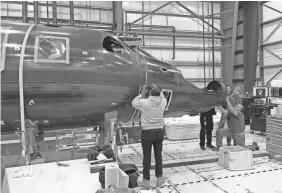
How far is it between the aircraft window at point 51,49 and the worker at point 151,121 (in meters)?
1.39

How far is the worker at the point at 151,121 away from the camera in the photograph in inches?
162

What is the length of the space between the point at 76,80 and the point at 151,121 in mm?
1457

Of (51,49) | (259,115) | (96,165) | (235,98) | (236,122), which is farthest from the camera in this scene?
(259,115)

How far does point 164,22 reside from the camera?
14.3 meters

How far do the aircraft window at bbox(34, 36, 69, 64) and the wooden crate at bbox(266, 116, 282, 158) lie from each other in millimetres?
5087

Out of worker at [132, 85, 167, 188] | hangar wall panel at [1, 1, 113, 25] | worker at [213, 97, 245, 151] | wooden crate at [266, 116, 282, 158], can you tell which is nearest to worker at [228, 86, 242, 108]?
worker at [213, 97, 245, 151]

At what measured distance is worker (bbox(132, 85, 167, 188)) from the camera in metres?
4.12

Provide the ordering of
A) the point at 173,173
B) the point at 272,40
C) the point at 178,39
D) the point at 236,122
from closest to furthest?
the point at 173,173
the point at 236,122
the point at 272,40
the point at 178,39

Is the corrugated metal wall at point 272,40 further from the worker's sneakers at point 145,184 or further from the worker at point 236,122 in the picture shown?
the worker's sneakers at point 145,184

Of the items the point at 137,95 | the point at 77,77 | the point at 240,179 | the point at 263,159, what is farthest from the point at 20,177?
the point at 263,159

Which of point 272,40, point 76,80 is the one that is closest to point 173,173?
point 76,80

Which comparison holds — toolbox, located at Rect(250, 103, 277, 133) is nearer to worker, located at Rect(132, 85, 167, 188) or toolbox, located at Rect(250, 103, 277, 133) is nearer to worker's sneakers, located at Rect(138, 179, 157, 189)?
worker, located at Rect(132, 85, 167, 188)

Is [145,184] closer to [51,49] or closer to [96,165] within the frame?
[96,165]

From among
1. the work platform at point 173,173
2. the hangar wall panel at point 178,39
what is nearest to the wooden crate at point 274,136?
the work platform at point 173,173
